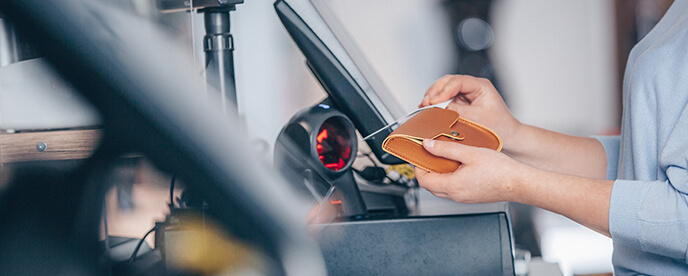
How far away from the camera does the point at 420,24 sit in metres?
2.25

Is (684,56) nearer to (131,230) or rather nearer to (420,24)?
(131,230)

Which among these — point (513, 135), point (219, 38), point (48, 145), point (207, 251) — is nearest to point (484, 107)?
point (513, 135)

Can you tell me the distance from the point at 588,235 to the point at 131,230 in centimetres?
246

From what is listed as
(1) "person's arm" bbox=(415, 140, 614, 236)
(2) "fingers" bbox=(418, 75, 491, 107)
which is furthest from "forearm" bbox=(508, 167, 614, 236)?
(2) "fingers" bbox=(418, 75, 491, 107)

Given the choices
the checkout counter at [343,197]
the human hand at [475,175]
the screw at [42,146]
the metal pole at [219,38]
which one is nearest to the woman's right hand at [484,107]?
the checkout counter at [343,197]

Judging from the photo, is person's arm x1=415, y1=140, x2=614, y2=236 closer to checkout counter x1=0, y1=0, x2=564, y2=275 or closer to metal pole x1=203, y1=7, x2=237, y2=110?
checkout counter x1=0, y1=0, x2=564, y2=275

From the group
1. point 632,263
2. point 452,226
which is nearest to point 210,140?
point 452,226

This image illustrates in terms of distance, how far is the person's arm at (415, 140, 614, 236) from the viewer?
65 cm

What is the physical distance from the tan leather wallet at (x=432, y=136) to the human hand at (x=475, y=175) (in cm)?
2

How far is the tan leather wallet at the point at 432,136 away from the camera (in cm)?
63

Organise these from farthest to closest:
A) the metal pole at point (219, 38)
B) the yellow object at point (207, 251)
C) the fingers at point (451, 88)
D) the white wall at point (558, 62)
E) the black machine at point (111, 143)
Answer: the white wall at point (558, 62) < the fingers at point (451, 88) < the metal pole at point (219, 38) < the yellow object at point (207, 251) < the black machine at point (111, 143)

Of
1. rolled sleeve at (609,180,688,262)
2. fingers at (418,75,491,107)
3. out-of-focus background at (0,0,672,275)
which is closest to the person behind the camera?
rolled sleeve at (609,180,688,262)

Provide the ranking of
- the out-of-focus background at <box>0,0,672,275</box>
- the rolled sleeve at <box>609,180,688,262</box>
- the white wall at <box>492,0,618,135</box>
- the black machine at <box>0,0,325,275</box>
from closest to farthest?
1. the black machine at <box>0,0,325,275</box>
2. the rolled sleeve at <box>609,180,688,262</box>
3. the out-of-focus background at <box>0,0,672,275</box>
4. the white wall at <box>492,0,618,135</box>

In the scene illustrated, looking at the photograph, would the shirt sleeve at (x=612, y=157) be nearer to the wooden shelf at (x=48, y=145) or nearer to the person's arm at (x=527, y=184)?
the person's arm at (x=527, y=184)
